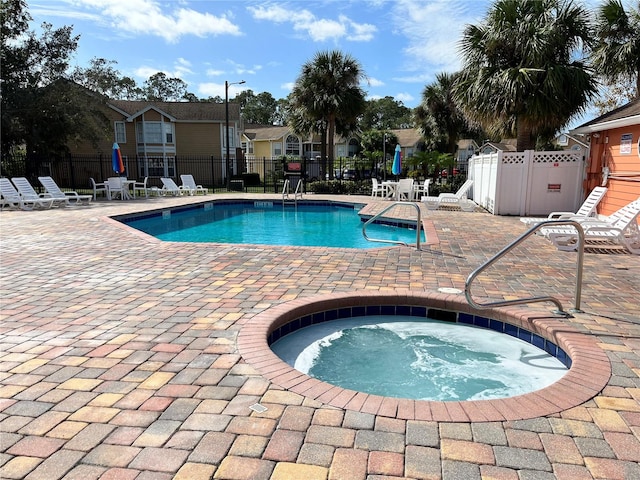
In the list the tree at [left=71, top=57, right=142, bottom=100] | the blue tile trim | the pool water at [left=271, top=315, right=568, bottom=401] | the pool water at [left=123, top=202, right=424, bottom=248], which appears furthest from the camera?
the tree at [left=71, top=57, right=142, bottom=100]

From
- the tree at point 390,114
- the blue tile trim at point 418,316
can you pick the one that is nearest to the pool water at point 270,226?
the blue tile trim at point 418,316

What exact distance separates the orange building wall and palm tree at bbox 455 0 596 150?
160cm

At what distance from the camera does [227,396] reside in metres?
2.59

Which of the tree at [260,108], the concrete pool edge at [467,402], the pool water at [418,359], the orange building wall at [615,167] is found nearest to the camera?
the concrete pool edge at [467,402]

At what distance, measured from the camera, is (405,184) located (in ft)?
55.7

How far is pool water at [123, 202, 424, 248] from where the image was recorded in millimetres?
10789

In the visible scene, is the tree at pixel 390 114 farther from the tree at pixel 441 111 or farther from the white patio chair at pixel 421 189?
the white patio chair at pixel 421 189

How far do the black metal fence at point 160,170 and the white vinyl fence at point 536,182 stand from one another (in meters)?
12.0

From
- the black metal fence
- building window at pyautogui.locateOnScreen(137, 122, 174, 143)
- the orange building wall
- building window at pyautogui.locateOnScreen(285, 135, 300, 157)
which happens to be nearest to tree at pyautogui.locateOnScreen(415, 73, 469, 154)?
the black metal fence

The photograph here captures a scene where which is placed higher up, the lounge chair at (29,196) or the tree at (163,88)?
the tree at (163,88)

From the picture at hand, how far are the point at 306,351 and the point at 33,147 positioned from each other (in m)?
23.2

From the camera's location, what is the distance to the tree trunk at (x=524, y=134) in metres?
12.7

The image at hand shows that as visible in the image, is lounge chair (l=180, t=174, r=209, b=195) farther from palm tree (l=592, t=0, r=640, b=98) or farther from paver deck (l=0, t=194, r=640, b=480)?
palm tree (l=592, t=0, r=640, b=98)

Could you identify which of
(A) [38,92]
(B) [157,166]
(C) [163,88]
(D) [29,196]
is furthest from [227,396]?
(C) [163,88]
